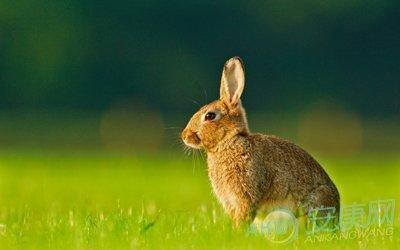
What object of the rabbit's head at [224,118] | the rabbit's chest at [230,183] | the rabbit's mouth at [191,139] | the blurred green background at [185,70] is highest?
the blurred green background at [185,70]

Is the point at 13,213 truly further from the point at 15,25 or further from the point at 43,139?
the point at 15,25

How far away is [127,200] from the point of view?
1370 cm

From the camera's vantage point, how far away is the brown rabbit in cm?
808

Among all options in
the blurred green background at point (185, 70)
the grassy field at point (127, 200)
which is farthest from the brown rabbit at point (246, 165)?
the blurred green background at point (185, 70)

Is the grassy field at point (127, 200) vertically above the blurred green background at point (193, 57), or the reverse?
the blurred green background at point (193, 57)

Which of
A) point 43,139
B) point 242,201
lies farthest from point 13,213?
point 43,139

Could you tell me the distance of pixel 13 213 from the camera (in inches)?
373

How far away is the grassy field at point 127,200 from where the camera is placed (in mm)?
7809

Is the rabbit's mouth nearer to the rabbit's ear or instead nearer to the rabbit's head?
the rabbit's head

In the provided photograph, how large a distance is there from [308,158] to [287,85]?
27.4 meters

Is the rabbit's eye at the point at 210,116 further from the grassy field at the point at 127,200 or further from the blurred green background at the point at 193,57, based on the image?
the blurred green background at the point at 193,57

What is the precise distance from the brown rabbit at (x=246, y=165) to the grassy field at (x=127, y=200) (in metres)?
0.25

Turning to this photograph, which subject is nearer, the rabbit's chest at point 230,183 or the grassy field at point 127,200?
the grassy field at point 127,200

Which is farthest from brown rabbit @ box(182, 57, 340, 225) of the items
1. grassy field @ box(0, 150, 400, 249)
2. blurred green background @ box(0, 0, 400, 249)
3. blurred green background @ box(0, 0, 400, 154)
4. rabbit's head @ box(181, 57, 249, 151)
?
blurred green background @ box(0, 0, 400, 154)
